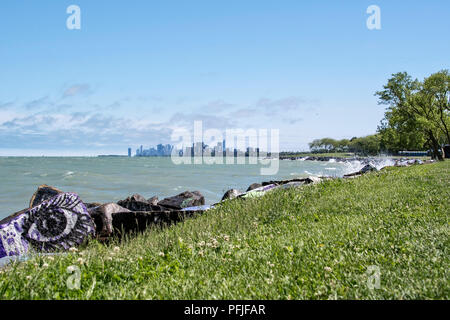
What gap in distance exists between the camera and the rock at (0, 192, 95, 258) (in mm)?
7574

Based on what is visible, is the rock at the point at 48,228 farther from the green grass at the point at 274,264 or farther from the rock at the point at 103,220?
the green grass at the point at 274,264

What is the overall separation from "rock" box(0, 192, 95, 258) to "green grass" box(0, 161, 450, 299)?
9.18 feet

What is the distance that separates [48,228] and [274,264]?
589cm

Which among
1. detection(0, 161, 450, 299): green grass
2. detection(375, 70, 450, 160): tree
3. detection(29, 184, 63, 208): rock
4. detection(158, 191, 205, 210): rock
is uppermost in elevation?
detection(375, 70, 450, 160): tree

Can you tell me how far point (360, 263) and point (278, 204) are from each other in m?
4.98

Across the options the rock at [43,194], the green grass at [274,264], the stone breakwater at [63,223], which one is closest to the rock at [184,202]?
the stone breakwater at [63,223]

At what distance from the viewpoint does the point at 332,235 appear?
609 centimetres

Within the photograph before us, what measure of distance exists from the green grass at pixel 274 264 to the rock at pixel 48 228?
9.18ft

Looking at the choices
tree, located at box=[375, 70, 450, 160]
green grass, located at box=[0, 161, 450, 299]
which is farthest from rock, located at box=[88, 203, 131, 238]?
tree, located at box=[375, 70, 450, 160]

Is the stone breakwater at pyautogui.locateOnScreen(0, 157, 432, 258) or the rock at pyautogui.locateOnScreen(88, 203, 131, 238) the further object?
the rock at pyautogui.locateOnScreen(88, 203, 131, 238)

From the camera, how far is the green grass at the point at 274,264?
380cm

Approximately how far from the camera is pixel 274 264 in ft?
15.5

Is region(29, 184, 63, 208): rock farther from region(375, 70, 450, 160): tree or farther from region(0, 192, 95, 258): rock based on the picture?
region(375, 70, 450, 160): tree
